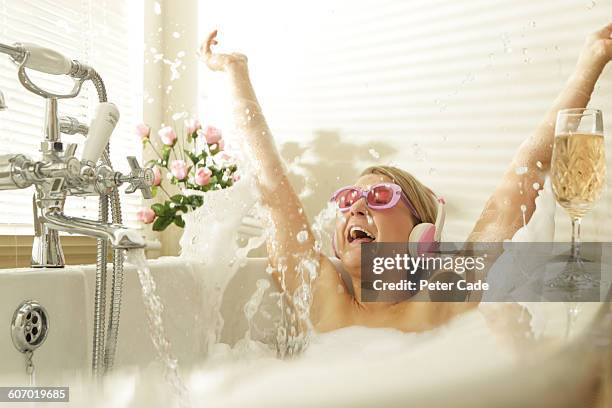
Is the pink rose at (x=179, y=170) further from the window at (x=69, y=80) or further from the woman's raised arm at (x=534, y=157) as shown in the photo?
the woman's raised arm at (x=534, y=157)

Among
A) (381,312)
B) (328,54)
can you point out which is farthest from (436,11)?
(381,312)

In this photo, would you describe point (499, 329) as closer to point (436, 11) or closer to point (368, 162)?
point (368, 162)

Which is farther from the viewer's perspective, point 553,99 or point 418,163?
point 418,163

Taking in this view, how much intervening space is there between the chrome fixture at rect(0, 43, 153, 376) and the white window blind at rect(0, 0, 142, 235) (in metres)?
0.49

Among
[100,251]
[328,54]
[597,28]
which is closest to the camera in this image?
[100,251]

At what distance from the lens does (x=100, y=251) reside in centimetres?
104

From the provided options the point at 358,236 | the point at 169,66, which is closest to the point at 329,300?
the point at 358,236

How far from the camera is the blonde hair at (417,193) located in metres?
1.56

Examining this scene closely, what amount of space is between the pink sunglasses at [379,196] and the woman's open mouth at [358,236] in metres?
0.06

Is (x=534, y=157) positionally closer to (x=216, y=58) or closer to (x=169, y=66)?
(x=216, y=58)

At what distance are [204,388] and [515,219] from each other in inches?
35.9

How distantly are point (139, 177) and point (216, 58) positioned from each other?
1.00m

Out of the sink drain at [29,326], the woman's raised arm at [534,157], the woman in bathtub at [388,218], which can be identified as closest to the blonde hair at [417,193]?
the woman in bathtub at [388,218]

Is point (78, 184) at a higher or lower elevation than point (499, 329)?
higher
